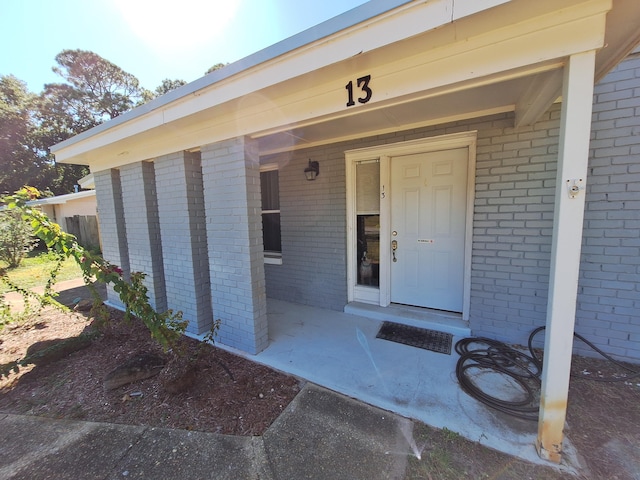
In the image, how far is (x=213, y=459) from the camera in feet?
5.84

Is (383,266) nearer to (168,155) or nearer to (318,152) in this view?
(318,152)

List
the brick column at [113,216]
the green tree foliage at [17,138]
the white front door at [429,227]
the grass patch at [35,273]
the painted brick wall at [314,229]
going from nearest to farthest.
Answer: the white front door at [429,227] → the painted brick wall at [314,229] → the brick column at [113,216] → the grass patch at [35,273] → the green tree foliage at [17,138]

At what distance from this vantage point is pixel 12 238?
8.35 metres

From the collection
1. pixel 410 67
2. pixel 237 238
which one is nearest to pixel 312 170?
pixel 237 238

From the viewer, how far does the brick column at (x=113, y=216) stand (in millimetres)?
4367

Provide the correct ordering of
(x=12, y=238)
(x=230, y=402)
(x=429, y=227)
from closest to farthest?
(x=230, y=402) → (x=429, y=227) → (x=12, y=238)

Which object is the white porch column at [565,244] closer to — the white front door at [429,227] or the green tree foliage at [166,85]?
the white front door at [429,227]

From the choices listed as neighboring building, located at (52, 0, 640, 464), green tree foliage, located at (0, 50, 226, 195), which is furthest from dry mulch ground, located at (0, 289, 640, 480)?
green tree foliage, located at (0, 50, 226, 195)

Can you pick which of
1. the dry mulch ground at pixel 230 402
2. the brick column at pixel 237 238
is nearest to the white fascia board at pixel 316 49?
the brick column at pixel 237 238

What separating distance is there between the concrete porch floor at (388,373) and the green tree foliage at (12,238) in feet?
33.0

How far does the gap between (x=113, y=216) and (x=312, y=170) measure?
341cm

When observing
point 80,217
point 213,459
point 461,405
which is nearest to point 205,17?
point 213,459

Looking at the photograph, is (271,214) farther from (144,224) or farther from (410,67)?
(410,67)

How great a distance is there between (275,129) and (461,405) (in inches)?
115
